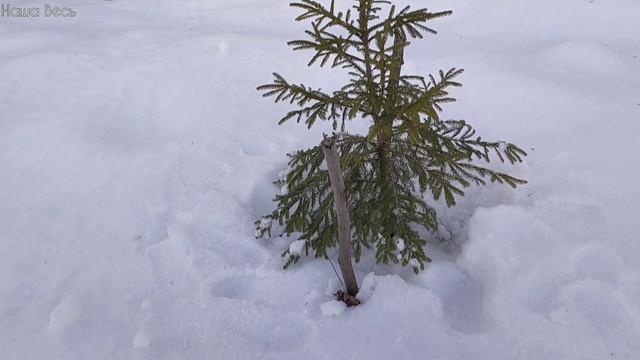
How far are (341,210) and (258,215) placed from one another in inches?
55.6

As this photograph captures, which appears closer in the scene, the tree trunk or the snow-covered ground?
the tree trunk

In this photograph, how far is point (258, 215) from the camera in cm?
455

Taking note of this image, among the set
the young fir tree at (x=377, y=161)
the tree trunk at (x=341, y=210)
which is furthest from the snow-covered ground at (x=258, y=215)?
the young fir tree at (x=377, y=161)

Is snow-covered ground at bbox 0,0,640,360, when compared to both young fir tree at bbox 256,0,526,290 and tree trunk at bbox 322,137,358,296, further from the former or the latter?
young fir tree at bbox 256,0,526,290

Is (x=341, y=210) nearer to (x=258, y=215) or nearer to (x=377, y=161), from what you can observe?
(x=377, y=161)

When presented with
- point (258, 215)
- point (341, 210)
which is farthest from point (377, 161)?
point (258, 215)

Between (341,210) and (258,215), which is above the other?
(341,210)

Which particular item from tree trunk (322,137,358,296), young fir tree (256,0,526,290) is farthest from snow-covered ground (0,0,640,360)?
young fir tree (256,0,526,290)

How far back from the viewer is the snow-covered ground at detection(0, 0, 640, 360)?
3344mm

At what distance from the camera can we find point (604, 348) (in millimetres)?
3018

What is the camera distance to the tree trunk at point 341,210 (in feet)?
10.0

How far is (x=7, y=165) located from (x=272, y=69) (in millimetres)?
3406

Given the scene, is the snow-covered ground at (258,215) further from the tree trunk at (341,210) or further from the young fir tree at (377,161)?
the young fir tree at (377,161)

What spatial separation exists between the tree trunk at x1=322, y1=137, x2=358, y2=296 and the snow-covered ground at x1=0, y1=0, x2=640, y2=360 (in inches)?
7.5
